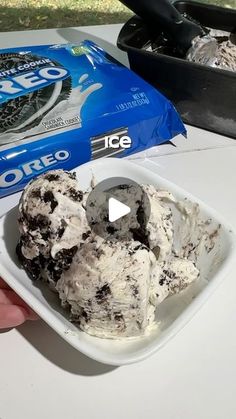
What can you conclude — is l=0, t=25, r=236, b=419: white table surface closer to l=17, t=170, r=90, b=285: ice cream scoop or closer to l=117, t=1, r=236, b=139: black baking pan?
l=17, t=170, r=90, b=285: ice cream scoop

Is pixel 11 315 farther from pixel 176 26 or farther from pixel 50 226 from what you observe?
pixel 176 26

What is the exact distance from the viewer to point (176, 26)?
0.72 meters

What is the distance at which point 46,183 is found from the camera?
46cm

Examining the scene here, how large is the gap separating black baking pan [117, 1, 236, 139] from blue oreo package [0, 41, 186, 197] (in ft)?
0.09

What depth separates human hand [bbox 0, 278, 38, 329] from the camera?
1.46ft

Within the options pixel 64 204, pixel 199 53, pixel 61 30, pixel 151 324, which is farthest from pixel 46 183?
pixel 61 30

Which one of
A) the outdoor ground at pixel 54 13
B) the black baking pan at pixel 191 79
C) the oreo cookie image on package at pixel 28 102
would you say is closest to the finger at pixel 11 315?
the oreo cookie image on package at pixel 28 102

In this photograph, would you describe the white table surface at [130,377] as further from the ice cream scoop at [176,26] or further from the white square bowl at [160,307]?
the ice cream scoop at [176,26]

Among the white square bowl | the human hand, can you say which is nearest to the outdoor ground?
the white square bowl

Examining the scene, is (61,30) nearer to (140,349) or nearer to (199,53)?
(199,53)

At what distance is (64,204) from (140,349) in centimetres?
13

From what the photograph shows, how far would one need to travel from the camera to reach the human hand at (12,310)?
445mm

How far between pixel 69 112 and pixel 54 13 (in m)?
1.10
